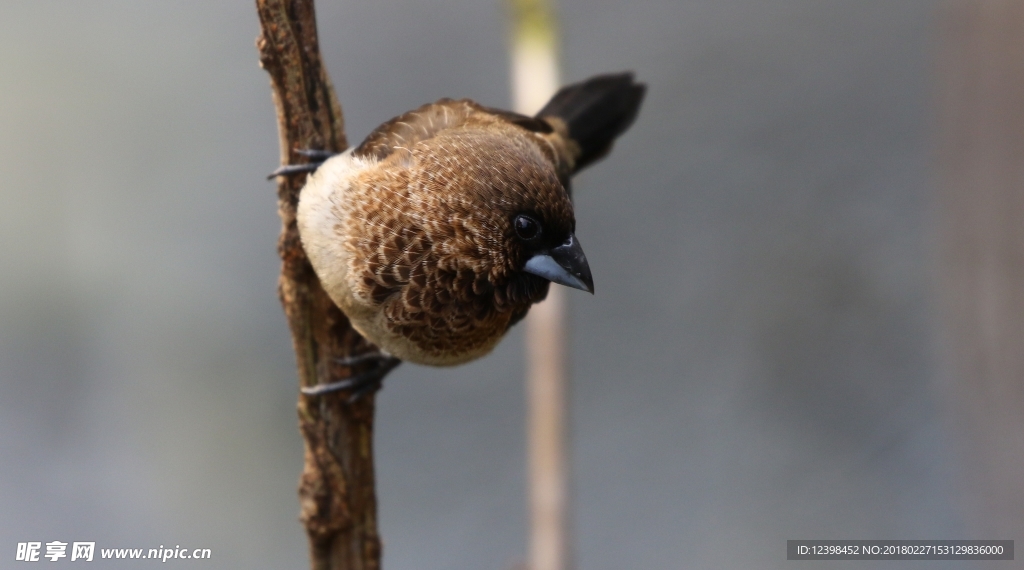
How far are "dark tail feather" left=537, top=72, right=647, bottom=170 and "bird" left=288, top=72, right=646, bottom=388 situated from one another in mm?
617

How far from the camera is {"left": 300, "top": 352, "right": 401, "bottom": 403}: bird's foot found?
6.71 ft

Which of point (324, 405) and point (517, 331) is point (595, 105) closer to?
point (324, 405)

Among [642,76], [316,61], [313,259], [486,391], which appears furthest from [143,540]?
[642,76]

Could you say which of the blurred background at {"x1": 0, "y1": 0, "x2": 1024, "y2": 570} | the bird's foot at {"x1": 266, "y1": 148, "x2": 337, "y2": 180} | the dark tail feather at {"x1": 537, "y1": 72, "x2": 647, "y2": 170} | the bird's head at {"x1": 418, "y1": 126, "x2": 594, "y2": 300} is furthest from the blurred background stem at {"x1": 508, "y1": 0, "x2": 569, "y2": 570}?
the blurred background at {"x1": 0, "y1": 0, "x2": 1024, "y2": 570}

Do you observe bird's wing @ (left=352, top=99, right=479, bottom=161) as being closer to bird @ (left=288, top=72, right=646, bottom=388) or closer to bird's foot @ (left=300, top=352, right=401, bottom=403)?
bird @ (left=288, top=72, right=646, bottom=388)

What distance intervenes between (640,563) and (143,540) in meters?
2.10

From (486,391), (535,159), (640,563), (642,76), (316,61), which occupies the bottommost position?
(640,563)

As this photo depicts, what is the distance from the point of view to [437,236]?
6.05 ft

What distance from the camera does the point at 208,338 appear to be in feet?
11.6

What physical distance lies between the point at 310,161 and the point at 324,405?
1.91ft

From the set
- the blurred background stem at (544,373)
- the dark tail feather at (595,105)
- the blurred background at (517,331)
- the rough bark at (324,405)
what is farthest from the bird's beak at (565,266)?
the blurred background at (517,331)

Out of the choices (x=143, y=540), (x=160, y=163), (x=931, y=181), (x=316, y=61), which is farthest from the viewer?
(x=931, y=181)

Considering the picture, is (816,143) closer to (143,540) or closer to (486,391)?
(486,391)

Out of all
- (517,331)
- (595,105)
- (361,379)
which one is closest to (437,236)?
(361,379)
